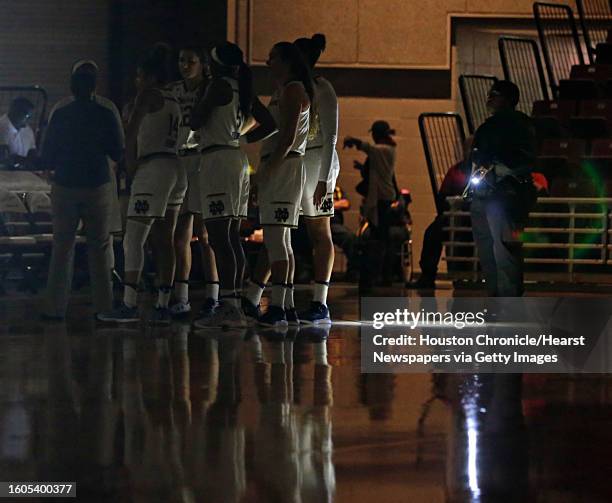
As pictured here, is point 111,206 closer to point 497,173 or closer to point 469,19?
point 497,173

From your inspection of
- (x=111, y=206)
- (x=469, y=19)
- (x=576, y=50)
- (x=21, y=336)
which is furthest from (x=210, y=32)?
(x=21, y=336)

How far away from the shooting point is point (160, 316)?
1191 centimetres

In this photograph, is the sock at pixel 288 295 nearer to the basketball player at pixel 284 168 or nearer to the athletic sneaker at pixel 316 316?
the basketball player at pixel 284 168

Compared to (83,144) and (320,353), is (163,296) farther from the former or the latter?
(320,353)

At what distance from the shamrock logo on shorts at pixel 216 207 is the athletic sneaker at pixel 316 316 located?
47.7 inches

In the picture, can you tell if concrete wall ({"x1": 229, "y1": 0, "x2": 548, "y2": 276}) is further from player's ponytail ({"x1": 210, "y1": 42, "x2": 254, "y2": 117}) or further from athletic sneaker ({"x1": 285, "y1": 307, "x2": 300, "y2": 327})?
player's ponytail ({"x1": 210, "y1": 42, "x2": 254, "y2": 117})

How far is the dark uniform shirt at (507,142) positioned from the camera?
11.7 metres

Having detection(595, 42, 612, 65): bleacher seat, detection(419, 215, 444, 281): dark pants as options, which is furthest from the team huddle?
detection(595, 42, 612, 65): bleacher seat

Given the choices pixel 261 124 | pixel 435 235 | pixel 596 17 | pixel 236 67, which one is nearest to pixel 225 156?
pixel 261 124

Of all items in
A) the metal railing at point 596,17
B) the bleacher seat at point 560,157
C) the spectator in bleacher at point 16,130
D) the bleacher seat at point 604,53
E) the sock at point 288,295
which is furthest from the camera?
the metal railing at point 596,17

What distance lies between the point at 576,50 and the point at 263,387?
1468cm

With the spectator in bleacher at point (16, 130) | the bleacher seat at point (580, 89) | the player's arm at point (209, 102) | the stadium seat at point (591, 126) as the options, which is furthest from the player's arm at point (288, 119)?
the bleacher seat at point (580, 89)

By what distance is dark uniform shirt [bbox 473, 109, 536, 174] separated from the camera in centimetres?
1174

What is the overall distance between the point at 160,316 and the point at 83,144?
1424 millimetres
